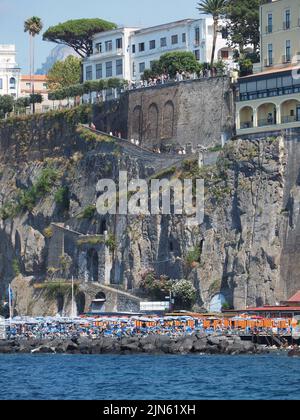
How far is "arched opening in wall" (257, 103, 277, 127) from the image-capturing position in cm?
11769

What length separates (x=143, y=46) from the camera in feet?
467

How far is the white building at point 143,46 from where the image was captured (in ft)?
446

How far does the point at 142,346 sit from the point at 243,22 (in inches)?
1318

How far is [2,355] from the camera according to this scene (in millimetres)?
112375

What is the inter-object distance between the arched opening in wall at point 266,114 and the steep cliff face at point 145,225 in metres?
2.08

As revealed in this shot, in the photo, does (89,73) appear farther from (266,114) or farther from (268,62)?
(266,114)

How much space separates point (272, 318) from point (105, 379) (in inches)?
843

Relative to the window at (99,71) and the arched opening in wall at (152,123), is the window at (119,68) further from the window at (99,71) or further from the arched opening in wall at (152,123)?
the arched opening in wall at (152,123)

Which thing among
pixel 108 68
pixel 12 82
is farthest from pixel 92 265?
pixel 12 82

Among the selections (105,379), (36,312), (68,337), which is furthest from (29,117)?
(105,379)

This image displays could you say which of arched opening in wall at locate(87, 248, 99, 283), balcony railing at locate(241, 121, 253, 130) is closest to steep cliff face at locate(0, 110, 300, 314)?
arched opening in wall at locate(87, 248, 99, 283)

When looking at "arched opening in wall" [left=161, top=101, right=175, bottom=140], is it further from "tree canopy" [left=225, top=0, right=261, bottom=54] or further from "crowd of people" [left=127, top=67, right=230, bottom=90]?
"tree canopy" [left=225, top=0, right=261, bottom=54]

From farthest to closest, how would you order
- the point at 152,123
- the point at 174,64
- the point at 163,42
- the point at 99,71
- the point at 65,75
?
the point at 65,75 < the point at 99,71 < the point at 163,42 < the point at 174,64 < the point at 152,123

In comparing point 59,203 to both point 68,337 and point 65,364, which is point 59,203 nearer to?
point 68,337
